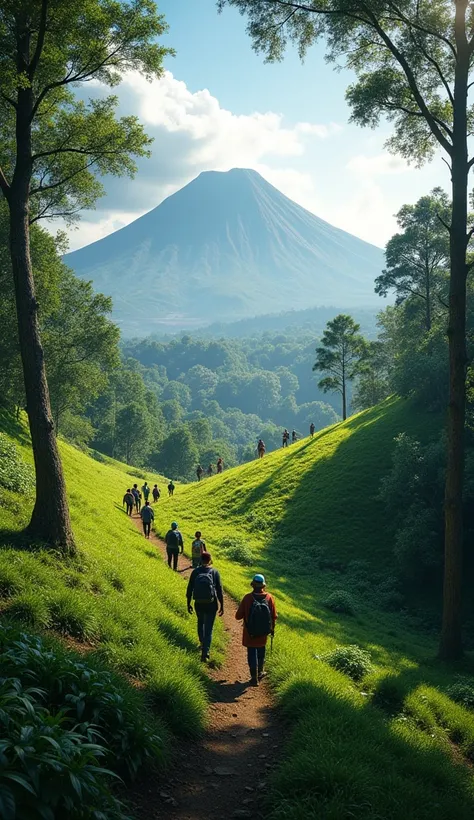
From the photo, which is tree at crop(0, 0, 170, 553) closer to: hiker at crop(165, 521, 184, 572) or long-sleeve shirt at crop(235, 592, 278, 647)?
long-sleeve shirt at crop(235, 592, 278, 647)

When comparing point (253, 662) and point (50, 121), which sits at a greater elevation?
point (50, 121)

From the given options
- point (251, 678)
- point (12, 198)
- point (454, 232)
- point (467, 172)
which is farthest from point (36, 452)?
point (467, 172)

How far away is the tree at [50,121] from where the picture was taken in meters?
11.0

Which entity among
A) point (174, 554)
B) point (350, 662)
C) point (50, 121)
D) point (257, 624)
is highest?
point (50, 121)

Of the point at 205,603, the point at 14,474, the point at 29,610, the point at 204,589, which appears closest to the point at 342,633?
the point at 205,603

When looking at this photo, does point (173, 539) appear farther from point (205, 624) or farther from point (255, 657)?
point (255, 657)

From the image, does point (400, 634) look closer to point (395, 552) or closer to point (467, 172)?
point (395, 552)

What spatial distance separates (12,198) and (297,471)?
30483 millimetres

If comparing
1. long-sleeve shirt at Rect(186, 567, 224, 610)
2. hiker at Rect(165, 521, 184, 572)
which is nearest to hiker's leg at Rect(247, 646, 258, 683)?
long-sleeve shirt at Rect(186, 567, 224, 610)

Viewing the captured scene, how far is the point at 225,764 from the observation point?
6.90 metres

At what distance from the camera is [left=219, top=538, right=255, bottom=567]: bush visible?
78.9ft

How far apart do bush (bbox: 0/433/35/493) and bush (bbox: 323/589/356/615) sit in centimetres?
1286

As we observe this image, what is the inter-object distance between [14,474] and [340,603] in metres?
13.9

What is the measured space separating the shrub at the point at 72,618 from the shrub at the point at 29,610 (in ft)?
0.72
